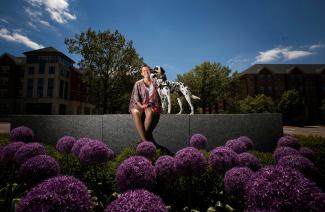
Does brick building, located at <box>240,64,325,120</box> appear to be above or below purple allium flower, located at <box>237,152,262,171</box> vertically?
above

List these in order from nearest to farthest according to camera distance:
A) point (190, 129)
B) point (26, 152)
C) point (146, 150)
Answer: point (26, 152) < point (146, 150) < point (190, 129)

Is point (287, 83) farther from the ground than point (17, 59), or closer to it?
closer to it

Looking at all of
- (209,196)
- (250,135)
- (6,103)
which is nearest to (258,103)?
(250,135)

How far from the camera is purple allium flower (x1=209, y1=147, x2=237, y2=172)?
3.51 m

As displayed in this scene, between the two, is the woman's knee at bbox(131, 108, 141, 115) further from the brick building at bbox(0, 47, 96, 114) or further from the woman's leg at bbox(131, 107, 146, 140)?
the brick building at bbox(0, 47, 96, 114)

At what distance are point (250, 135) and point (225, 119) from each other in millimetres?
1008

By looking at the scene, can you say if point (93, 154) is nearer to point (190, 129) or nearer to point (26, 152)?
point (26, 152)

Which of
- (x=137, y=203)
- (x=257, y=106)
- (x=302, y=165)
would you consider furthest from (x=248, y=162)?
(x=257, y=106)

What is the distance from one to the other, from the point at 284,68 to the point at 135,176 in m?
73.8

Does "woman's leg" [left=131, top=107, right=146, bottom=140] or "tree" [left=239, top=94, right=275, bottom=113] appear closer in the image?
"woman's leg" [left=131, top=107, right=146, bottom=140]

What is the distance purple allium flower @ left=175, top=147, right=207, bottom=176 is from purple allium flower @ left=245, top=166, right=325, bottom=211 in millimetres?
1108

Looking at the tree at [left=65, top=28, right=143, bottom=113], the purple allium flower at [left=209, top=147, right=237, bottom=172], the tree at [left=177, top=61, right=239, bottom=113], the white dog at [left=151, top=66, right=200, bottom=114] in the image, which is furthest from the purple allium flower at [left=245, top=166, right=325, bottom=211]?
the tree at [left=177, top=61, right=239, bottom=113]

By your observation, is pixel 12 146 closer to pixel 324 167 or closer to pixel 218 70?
pixel 324 167

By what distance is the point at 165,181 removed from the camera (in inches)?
136
